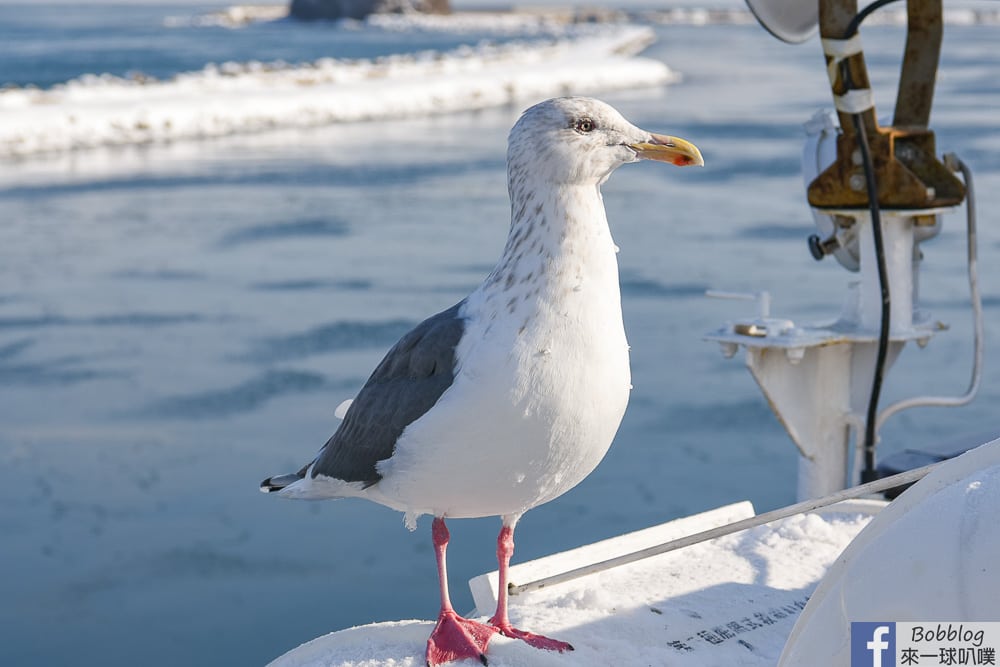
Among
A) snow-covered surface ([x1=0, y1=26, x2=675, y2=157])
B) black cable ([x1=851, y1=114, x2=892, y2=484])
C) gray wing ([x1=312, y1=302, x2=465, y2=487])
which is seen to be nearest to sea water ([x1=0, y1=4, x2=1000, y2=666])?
black cable ([x1=851, y1=114, x2=892, y2=484])

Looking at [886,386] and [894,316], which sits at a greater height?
[894,316]

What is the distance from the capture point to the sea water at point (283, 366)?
4.51m

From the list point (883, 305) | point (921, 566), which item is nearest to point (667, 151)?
point (921, 566)

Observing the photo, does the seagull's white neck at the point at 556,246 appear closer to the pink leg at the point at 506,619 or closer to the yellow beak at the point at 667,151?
the yellow beak at the point at 667,151

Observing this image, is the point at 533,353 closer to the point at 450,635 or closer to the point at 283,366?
the point at 450,635

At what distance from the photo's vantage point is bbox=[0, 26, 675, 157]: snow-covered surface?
17.5 meters

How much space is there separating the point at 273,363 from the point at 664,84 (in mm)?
25003

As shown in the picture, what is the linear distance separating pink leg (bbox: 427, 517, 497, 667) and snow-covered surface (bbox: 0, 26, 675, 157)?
14.5 metres

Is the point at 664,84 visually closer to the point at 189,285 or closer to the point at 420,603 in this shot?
the point at 189,285

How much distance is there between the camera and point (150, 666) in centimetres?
399

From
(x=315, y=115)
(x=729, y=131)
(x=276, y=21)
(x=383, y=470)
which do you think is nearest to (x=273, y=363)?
(x=383, y=470)

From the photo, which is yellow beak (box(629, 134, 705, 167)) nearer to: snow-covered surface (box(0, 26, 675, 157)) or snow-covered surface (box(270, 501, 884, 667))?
snow-covered surface (box(270, 501, 884, 667))

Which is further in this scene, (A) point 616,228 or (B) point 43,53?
(B) point 43,53

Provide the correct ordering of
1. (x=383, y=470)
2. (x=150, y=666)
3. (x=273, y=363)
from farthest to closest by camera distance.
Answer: (x=273, y=363) → (x=150, y=666) → (x=383, y=470)
